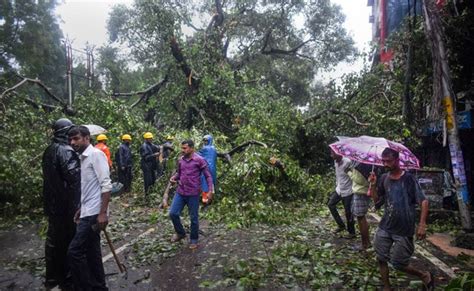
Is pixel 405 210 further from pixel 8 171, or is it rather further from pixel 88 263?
pixel 8 171

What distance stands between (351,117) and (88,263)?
10.1 m

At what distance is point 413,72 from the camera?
30.3ft

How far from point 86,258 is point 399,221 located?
3.12 meters

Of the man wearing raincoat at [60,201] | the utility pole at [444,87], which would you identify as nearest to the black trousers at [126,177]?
the man wearing raincoat at [60,201]

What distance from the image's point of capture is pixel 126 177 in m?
11.1

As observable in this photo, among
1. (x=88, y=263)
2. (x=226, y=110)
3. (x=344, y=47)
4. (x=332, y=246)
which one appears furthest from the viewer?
(x=344, y=47)

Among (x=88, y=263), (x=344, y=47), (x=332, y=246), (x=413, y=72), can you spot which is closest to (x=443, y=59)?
(x=413, y=72)

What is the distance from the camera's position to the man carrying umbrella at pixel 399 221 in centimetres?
391

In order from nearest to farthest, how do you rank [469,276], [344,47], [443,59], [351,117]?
1. [469,276]
2. [443,59]
3. [351,117]
4. [344,47]

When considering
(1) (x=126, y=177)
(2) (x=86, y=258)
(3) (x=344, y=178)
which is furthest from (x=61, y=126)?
(1) (x=126, y=177)

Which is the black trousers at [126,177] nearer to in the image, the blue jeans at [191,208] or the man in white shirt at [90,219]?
the blue jeans at [191,208]

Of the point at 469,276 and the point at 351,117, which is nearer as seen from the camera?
the point at 469,276

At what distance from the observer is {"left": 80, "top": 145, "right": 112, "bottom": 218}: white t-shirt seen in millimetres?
3889

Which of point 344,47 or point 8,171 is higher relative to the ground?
point 344,47
